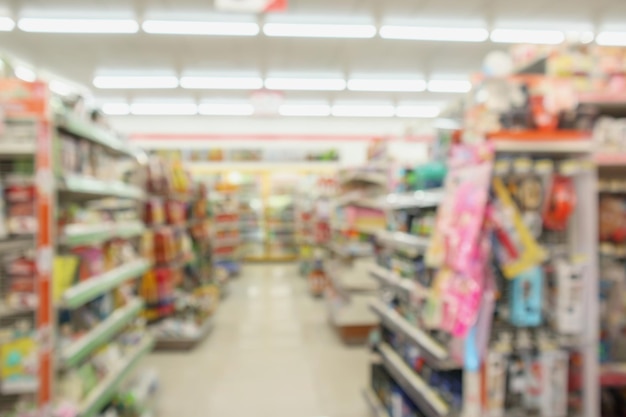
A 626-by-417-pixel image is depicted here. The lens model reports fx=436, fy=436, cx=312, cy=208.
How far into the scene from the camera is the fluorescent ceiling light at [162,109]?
11.9 meters

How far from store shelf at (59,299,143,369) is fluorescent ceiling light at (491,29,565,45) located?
7.25 meters

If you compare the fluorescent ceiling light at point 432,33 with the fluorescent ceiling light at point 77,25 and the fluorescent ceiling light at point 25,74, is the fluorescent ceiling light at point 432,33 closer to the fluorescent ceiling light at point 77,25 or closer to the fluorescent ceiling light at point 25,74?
the fluorescent ceiling light at point 77,25

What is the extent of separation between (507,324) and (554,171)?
73 centimetres

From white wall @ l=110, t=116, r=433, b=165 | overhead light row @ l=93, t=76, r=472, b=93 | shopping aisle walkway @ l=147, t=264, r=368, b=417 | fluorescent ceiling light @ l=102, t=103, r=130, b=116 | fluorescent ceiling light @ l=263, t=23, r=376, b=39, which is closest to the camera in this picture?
shopping aisle walkway @ l=147, t=264, r=368, b=417

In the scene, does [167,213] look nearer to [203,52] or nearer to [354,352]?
[354,352]

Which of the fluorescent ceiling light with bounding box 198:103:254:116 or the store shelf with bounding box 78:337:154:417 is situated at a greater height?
the fluorescent ceiling light with bounding box 198:103:254:116

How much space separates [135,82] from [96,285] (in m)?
8.48

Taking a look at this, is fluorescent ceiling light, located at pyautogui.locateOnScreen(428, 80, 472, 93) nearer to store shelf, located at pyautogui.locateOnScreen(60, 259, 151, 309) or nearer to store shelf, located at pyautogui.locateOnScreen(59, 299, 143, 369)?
store shelf, located at pyautogui.locateOnScreen(60, 259, 151, 309)

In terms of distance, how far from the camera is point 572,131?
1.99 metres

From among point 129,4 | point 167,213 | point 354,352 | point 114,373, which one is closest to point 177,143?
point 129,4

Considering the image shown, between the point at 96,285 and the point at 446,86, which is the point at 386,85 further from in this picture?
the point at 96,285

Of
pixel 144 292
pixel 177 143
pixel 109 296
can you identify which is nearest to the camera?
pixel 109 296

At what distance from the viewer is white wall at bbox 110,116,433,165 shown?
13.1 m

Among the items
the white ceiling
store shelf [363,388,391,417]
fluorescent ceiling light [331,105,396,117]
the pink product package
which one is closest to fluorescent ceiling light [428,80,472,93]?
the white ceiling
